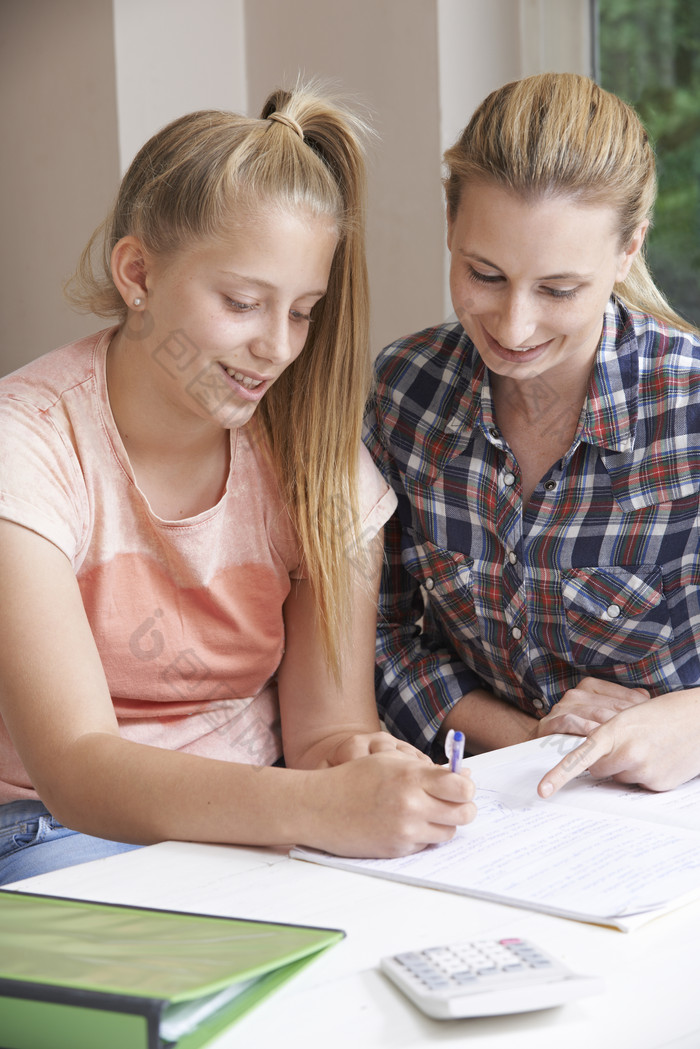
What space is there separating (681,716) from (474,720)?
36 cm

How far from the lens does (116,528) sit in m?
1.17

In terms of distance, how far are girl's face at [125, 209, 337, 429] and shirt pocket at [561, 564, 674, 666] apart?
16.3 inches

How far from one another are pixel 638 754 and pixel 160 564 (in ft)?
1.74

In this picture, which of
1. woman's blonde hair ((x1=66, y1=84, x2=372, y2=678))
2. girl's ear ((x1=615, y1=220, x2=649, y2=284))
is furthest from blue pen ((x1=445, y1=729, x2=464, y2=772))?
girl's ear ((x1=615, y1=220, x2=649, y2=284))

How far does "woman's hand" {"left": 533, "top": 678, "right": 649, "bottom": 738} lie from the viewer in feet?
3.70

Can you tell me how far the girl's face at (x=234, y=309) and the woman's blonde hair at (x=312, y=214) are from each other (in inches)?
0.9

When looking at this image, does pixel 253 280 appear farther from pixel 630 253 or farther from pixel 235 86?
pixel 235 86

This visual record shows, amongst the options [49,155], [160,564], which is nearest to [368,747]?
[160,564]

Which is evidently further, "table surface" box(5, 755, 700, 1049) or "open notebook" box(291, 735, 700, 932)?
"open notebook" box(291, 735, 700, 932)

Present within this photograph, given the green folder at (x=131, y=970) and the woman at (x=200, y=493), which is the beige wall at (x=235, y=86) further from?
the green folder at (x=131, y=970)

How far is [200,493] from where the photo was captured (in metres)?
1.24

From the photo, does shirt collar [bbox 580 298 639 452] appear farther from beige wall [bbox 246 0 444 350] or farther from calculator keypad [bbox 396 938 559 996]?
beige wall [bbox 246 0 444 350]

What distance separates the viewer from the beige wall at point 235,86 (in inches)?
79.4

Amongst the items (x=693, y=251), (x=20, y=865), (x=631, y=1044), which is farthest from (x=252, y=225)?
(x=693, y=251)
